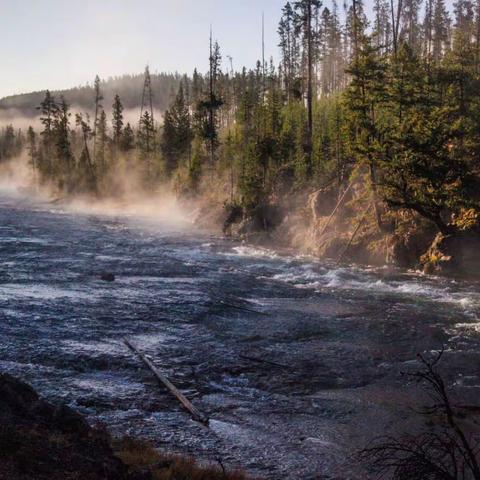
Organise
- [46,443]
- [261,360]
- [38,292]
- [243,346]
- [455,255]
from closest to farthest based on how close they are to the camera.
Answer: [46,443], [261,360], [243,346], [38,292], [455,255]

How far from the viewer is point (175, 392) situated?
14.3 metres

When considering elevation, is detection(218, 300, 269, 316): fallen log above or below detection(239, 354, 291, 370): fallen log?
below

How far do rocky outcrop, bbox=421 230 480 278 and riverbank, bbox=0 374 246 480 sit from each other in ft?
77.6

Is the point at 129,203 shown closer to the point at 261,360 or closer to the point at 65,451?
the point at 261,360

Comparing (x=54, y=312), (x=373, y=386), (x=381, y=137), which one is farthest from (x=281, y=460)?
(x=381, y=137)

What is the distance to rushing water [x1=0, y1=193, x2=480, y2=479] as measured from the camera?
1275 centimetres

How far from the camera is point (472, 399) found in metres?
14.6

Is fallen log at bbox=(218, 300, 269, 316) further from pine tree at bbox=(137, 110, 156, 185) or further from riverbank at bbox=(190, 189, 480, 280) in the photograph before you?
pine tree at bbox=(137, 110, 156, 185)

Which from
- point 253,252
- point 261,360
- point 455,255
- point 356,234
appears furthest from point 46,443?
point 253,252

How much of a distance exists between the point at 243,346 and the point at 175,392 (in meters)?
4.82

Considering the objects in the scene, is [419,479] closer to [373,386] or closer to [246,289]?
[373,386]

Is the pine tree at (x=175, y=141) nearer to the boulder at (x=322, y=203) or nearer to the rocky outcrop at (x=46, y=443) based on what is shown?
the boulder at (x=322, y=203)

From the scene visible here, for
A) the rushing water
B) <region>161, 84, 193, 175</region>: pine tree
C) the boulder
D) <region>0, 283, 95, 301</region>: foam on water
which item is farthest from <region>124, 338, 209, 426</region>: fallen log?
<region>161, 84, 193, 175</region>: pine tree

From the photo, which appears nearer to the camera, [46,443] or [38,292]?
[46,443]
